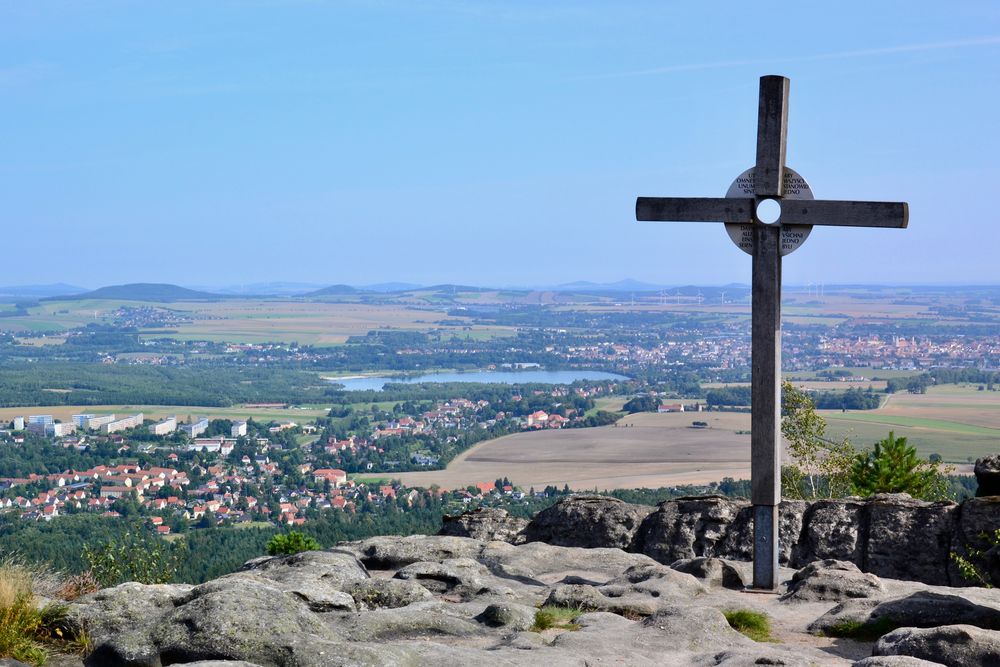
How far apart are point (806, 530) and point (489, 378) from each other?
137909 mm

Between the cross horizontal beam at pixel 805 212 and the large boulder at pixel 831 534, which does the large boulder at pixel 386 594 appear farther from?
the large boulder at pixel 831 534

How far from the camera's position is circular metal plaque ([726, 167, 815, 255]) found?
11109 millimetres

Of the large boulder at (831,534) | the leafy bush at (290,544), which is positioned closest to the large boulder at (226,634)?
the large boulder at (831,534)

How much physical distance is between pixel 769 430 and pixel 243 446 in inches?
2952

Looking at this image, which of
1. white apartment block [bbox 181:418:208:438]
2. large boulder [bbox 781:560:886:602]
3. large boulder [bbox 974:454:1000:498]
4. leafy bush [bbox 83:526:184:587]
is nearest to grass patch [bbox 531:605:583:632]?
large boulder [bbox 781:560:886:602]

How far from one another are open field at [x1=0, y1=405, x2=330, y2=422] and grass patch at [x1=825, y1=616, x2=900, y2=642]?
301 feet

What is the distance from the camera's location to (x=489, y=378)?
150 meters

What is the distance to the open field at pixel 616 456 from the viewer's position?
51.3 metres

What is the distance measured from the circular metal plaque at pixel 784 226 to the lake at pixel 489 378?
123066mm

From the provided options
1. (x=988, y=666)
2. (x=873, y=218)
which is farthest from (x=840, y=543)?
(x=988, y=666)

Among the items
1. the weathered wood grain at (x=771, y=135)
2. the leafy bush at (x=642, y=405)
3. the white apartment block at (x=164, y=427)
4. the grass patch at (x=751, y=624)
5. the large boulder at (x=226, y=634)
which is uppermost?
the weathered wood grain at (x=771, y=135)

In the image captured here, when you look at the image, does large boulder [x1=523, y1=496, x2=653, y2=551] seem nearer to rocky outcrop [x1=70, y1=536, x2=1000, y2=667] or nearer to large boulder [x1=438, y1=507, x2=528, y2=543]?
large boulder [x1=438, y1=507, x2=528, y2=543]

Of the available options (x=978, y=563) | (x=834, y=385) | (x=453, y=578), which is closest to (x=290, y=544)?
(x=453, y=578)

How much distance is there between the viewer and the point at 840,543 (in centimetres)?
1238
